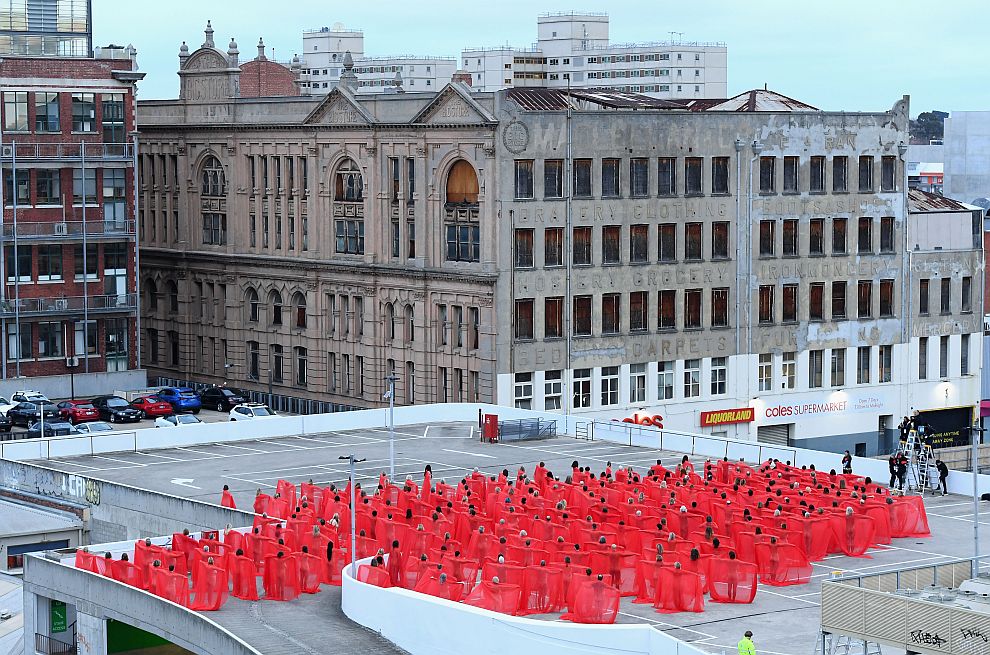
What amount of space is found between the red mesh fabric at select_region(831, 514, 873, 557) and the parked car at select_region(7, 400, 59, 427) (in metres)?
47.2

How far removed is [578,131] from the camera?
9331cm

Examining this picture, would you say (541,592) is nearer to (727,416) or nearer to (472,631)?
(472,631)

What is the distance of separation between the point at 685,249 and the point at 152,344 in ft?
117

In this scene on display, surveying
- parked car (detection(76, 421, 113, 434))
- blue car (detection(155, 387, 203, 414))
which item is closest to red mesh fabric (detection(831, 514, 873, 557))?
parked car (detection(76, 421, 113, 434))

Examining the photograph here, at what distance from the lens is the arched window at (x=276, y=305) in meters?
107

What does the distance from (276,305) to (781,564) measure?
197 ft

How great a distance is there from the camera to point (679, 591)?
158ft

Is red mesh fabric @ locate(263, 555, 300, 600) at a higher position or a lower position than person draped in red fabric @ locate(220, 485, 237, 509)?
lower

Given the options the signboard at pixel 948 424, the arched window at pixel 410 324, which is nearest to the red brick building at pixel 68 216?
the arched window at pixel 410 324

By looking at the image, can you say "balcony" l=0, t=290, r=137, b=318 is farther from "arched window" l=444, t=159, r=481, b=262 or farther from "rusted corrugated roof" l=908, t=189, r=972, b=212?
"rusted corrugated roof" l=908, t=189, r=972, b=212

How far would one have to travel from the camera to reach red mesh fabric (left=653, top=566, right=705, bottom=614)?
158ft

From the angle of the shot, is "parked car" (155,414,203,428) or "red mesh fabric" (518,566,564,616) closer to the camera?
"red mesh fabric" (518,566,564,616)

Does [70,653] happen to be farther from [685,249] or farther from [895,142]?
[895,142]

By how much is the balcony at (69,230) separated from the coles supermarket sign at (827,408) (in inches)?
1343
